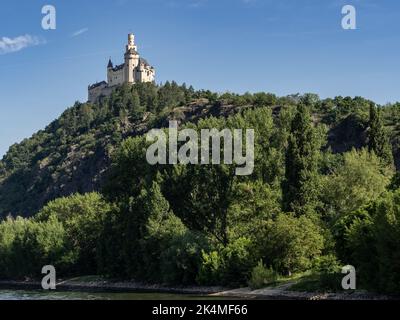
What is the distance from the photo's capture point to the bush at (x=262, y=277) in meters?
53.3

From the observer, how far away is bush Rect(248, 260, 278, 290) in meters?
53.3

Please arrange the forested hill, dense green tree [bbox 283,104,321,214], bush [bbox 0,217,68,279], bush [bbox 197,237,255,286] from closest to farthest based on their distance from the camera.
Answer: bush [bbox 197,237,255,286] < dense green tree [bbox 283,104,321,214] < bush [bbox 0,217,68,279] < the forested hill

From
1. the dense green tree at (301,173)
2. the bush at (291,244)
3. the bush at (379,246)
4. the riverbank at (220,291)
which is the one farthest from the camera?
the dense green tree at (301,173)

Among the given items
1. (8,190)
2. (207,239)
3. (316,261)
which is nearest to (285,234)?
(316,261)

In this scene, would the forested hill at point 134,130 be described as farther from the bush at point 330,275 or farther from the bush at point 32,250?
the bush at point 330,275

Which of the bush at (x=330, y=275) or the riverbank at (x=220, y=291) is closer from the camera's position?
the riverbank at (x=220, y=291)

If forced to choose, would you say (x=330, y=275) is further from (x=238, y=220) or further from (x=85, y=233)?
(x=85, y=233)

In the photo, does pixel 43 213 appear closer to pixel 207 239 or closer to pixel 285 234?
pixel 207 239

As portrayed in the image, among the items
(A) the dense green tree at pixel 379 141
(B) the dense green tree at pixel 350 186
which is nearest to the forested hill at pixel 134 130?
(A) the dense green tree at pixel 379 141

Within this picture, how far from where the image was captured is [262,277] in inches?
2105

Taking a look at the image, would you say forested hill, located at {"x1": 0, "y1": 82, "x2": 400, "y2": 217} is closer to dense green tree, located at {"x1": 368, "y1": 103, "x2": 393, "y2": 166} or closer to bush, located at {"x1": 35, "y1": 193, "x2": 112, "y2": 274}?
bush, located at {"x1": 35, "y1": 193, "x2": 112, "y2": 274}

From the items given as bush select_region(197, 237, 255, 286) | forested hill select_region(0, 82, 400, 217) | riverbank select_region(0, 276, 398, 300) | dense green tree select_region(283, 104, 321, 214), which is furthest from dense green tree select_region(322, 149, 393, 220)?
forested hill select_region(0, 82, 400, 217)

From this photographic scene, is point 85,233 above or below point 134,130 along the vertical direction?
below

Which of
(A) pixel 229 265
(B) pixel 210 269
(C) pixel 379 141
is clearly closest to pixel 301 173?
(A) pixel 229 265
